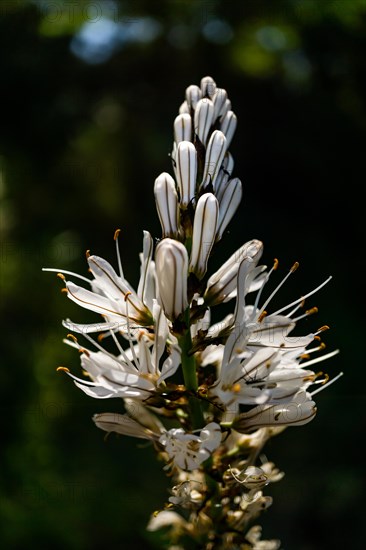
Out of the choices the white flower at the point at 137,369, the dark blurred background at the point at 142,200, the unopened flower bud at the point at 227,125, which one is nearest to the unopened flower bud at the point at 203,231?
the white flower at the point at 137,369

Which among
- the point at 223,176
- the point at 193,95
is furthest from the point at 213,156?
the point at 193,95

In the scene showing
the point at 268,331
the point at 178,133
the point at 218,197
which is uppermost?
the point at 178,133

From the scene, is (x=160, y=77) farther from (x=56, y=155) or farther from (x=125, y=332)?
(x=125, y=332)

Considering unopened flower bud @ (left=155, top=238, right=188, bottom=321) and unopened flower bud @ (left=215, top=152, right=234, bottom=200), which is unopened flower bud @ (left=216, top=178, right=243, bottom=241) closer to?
unopened flower bud @ (left=215, top=152, right=234, bottom=200)

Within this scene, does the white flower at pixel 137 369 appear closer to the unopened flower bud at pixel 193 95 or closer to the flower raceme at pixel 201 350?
the flower raceme at pixel 201 350

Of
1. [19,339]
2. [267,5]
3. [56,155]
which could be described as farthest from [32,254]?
[267,5]
